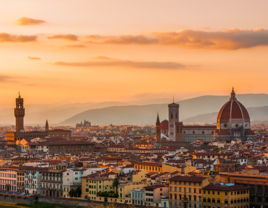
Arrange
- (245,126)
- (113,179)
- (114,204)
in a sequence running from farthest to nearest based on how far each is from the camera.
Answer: (245,126)
(113,179)
(114,204)

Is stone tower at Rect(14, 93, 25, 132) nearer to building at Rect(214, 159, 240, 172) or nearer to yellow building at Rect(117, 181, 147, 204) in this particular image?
building at Rect(214, 159, 240, 172)

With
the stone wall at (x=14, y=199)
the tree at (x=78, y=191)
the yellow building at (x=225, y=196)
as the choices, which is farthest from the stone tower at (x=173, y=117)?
the yellow building at (x=225, y=196)

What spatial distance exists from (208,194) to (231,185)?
254 cm

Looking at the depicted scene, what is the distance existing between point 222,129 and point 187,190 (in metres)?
109

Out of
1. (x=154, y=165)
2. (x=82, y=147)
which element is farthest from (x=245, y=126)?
(x=154, y=165)

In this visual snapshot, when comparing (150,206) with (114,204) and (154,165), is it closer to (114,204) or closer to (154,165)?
(114,204)

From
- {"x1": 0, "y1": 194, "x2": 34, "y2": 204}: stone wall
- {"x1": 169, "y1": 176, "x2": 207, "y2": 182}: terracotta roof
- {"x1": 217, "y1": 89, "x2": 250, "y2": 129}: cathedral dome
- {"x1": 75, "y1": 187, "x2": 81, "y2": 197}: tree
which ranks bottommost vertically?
{"x1": 0, "y1": 194, "x2": 34, "y2": 204}: stone wall

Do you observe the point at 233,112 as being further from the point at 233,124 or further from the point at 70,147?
the point at 70,147

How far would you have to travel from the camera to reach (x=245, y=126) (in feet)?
530

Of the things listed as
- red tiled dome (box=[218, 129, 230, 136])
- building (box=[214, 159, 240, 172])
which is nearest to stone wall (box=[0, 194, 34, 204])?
building (box=[214, 159, 240, 172])

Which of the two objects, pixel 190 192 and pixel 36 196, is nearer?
pixel 190 192

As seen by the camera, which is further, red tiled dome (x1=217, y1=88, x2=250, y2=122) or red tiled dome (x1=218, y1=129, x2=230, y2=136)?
red tiled dome (x1=217, y1=88, x2=250, y2=122)

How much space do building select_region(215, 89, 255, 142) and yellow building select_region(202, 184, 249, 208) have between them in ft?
344

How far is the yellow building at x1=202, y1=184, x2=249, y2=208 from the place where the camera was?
49.2m
